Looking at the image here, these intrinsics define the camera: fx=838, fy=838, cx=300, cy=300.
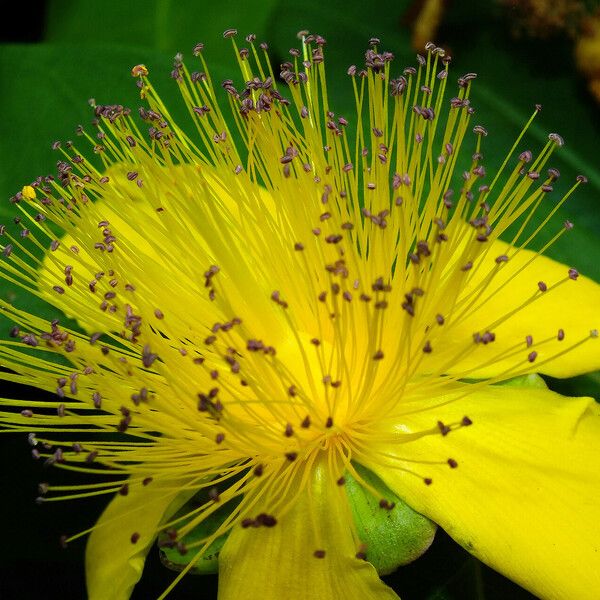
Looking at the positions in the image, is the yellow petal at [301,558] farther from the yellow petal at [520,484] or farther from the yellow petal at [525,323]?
the yellow petal at [525,323]

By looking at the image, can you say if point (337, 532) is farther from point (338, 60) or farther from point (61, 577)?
point (338, 60)

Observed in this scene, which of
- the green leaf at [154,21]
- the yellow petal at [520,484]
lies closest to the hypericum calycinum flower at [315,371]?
the yellow petal at [520,484]

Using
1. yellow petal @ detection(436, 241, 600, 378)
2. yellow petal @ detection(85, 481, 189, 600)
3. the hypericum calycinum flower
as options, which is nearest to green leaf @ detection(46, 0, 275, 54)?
the hypericum calycinum flower

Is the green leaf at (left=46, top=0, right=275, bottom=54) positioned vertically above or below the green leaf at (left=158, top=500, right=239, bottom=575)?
above

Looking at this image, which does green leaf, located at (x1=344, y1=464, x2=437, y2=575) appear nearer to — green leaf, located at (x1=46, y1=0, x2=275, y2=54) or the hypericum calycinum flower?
the hypericum calycinum flower

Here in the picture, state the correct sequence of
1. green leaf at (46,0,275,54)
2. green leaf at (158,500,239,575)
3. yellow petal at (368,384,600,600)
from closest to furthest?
yellow petal at (368,384,600,600)
green leaf at (158,500,239,575)
green leaf at (46,0,275,54)

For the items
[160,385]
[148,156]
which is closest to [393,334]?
[160,385]

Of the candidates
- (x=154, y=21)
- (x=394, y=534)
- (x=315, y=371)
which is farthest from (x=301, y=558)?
(x=154, y=21)

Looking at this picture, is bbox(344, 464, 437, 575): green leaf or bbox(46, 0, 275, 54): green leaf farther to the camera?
bbox(46, 0, 275, 54): green leaf
